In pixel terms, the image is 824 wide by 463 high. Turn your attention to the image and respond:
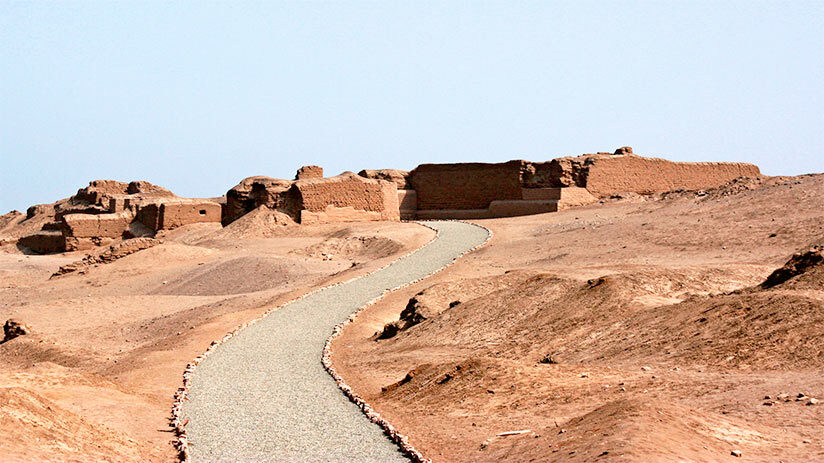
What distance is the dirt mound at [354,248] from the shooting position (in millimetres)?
28938

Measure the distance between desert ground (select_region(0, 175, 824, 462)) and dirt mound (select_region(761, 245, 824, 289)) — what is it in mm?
35

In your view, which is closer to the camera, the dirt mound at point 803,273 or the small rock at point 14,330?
the dirt mound at point 803,273

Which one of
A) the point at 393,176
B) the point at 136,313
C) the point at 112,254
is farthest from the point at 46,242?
the point at 136,313

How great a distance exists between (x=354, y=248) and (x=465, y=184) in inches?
449

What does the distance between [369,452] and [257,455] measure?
39.8 inches

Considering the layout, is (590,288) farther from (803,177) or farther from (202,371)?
(803,177)

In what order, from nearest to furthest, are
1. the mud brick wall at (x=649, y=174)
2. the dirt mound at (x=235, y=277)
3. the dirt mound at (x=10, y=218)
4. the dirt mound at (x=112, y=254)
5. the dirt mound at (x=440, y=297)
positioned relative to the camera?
the dirt mound at (x=440, y=297) → the dirt mound at (x=235, y=277) → the dirt mound at (x=112, y=254) → the mud brick wall at (x=649, y=174) → the dirt mound at (x=10, y=218)

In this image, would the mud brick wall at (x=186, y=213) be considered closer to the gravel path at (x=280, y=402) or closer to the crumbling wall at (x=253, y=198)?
the crumbling wall at (x=253, y=198)

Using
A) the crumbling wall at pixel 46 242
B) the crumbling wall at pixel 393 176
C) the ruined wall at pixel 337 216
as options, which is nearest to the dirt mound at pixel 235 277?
the ruined wall at pixel 337 216

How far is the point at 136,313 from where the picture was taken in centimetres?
2162

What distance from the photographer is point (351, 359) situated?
14.8m

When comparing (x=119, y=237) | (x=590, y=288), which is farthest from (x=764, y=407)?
(x=119, y=237)

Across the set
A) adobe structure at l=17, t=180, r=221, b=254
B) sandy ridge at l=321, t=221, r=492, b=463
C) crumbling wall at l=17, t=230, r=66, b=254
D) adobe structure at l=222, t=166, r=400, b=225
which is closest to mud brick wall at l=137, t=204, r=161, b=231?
adobe structure at l=17, t=180, r=221, b=254

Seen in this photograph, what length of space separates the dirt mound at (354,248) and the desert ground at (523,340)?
88 millimetres
